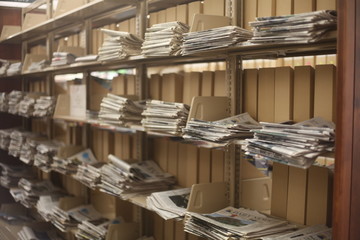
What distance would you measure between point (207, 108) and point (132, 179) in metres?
0.81

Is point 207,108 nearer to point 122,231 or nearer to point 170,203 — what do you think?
point 170,203

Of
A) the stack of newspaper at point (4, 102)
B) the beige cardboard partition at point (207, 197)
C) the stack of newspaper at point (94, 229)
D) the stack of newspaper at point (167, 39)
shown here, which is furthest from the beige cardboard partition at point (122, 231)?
the stack of newspaper at point (4, 102)

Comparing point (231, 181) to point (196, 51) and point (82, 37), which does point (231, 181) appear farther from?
point (82, 37)

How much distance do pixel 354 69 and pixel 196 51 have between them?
0.88 metres

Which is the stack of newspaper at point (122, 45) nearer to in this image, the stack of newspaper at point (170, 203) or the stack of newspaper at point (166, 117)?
the stack of newspaper at point (166, 117)

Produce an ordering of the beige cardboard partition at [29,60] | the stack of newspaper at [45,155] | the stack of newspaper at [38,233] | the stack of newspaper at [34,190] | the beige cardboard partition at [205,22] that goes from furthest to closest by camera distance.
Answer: the beige cardboard partition at [29,60] < the stack of newspaper at [34,190] < the stack of newspaper at [38,233] < the stack of newspaper at [45,155] < the beige cardboard partition at [205,22]

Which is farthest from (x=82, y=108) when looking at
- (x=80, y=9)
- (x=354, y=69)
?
(x=354, y=69)

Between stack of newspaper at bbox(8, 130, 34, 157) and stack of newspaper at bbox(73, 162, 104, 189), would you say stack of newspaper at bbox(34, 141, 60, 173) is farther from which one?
stack of newspaper at bbox(73, 162, 104, 189)

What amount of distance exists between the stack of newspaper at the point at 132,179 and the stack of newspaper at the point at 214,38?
93 centimetres

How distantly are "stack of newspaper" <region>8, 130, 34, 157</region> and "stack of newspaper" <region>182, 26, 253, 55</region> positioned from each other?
302 centimetres

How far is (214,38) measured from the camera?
6.45ft

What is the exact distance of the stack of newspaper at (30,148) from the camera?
4.34 m

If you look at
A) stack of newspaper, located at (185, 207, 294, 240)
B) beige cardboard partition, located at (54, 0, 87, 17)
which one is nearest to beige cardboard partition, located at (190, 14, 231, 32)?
stack of newspaper, located at (185, 207, 294, 240)

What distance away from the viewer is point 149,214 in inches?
117
